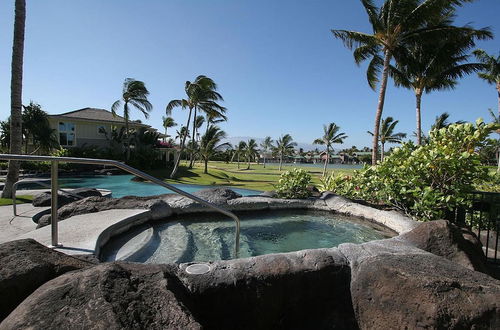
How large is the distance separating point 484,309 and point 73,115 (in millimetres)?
32676

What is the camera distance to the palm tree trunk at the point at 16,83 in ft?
28.4

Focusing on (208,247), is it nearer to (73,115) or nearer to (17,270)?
(17,270)

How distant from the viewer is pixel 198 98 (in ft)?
77.6

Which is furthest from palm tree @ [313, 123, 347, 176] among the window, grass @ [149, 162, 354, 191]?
the window

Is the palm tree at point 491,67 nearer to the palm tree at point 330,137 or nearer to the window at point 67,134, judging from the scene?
the palm tree at point 330,137

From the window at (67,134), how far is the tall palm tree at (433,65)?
2951 cm

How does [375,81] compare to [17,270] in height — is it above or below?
above

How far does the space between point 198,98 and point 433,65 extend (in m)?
18.4

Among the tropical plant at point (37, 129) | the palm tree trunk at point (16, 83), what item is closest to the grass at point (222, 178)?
the tropical plant at point (37, 129)

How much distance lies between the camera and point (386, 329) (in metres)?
2.08

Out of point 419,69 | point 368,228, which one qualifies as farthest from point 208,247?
point 419,69

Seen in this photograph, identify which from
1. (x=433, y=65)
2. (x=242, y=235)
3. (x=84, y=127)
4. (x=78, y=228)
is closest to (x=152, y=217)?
(x=78, y=228)

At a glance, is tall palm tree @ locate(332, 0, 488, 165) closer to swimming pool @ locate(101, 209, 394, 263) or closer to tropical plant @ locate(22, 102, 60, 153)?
swimming pool @ locate(101, 209, 394, 263)

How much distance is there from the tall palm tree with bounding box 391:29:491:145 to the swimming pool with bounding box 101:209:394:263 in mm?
14033
